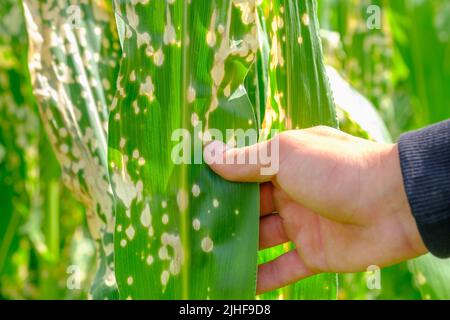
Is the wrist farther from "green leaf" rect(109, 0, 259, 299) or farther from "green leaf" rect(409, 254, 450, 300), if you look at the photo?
"green leaf" rect(409, 254, 450, 300)

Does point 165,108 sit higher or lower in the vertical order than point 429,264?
higher

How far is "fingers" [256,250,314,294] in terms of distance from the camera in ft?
3.37

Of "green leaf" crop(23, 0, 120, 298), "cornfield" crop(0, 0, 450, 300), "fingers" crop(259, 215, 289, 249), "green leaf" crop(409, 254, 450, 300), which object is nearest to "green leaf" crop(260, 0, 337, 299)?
"cornfield" crop(0, 0, 450, 300)

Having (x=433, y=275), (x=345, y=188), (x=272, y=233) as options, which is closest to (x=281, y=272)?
(x=272, y=233)

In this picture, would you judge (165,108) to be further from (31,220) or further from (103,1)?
(31,220)

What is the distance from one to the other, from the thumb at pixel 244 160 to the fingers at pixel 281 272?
6.4 inches

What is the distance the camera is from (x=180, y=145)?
3.13ft

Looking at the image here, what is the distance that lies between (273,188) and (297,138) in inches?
4.9

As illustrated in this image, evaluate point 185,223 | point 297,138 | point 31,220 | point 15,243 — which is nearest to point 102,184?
point 185,223

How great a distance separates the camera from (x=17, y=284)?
2168 mm

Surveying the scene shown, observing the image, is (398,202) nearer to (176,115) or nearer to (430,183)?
(430,183)

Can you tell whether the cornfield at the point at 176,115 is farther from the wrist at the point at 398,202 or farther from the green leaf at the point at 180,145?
the wrist at the point at 398,202

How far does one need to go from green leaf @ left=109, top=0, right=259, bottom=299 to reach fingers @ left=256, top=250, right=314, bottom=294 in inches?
3.1

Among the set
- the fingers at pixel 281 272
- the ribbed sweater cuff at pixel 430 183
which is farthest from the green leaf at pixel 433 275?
the ribbed sweater cuff at pixel 430 183
